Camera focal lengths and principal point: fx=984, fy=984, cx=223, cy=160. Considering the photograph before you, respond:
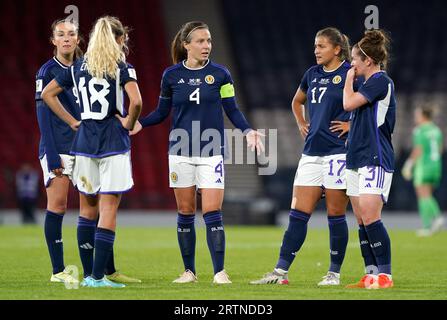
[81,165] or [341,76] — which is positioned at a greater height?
[341,76]

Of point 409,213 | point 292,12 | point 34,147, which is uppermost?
point 292,12

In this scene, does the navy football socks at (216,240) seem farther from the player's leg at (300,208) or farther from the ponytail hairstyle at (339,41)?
the ponytail hairstyle at (339,41)

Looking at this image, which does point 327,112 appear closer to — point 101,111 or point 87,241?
point 101,111

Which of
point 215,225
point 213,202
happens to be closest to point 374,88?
point 213,202

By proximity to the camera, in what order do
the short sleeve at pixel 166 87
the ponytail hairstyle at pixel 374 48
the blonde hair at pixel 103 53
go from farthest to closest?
the short sleeve at pixel 166 87, the ponytail hairstyle at pixel 374 48, the blonde hair at pixel 103 53

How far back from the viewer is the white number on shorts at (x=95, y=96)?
7.99m

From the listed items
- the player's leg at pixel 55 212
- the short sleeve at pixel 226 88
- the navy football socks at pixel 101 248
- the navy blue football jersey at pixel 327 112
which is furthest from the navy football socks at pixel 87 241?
the navy blue football jersey at pixel 327 112

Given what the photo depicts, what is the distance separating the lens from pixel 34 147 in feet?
90.7

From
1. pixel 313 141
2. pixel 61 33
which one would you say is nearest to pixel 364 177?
pixel 313 141

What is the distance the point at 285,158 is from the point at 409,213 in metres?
3.76

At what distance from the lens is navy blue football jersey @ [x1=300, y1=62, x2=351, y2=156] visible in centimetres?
852

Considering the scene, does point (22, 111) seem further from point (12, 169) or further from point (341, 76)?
Answer: point (341, 76)

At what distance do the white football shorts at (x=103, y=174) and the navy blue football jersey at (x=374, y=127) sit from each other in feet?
6.17

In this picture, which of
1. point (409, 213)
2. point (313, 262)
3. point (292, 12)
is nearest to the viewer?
point (313, 262)
